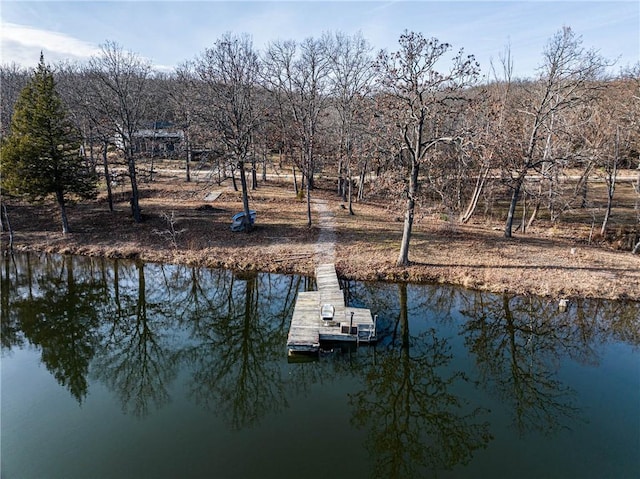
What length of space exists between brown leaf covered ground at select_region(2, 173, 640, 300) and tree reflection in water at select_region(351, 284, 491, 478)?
19.4ft

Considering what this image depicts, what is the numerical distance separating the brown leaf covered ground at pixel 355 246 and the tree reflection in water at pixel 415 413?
5.91 meters

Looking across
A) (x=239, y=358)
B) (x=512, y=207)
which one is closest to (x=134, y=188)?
(x=239, y=358)

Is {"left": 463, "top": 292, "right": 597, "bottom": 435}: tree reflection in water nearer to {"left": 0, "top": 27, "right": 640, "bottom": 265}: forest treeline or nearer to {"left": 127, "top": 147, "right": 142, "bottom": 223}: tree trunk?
{"left": 0, "top": 27, "right": 640, "bottom": 265}: forest treeline

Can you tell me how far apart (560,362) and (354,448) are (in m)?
8.23

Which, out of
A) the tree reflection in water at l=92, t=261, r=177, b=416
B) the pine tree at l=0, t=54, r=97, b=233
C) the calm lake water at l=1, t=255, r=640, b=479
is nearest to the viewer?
the calm lake water at l=1, t=255, r=640, b=479

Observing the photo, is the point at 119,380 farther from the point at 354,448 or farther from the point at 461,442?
the point at 461,442

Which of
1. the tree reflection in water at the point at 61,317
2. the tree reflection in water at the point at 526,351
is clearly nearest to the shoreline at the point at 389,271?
the tree reflection in water at the point at 526,351

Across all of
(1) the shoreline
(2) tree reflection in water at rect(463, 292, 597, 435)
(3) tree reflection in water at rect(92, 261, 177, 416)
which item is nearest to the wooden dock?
(1) the shoreline

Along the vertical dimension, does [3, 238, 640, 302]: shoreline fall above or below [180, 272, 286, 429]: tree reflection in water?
above

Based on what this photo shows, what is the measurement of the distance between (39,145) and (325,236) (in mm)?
16424

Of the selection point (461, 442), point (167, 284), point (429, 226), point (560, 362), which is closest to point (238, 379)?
point (461, 442)

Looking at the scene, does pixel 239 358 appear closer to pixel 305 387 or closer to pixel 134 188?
pixel 305 387

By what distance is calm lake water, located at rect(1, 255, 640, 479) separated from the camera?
9836 mm

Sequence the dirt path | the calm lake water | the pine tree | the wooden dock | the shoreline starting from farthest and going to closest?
1. the pine tree
2. the dirt path
3. the shoreline
4. the wooden dock
5. the calm lake water
